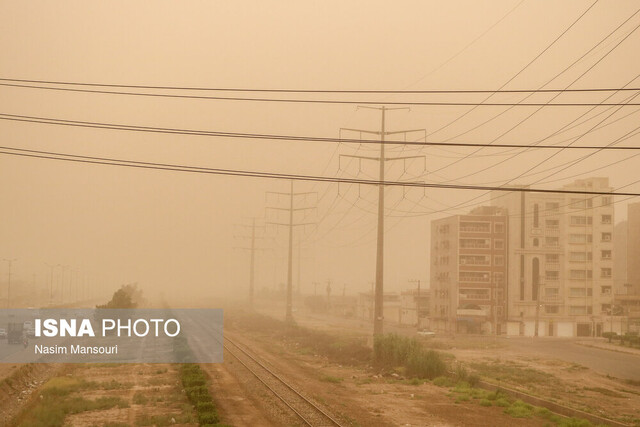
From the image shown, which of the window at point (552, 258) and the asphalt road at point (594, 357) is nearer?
the asphalt road at point (594, 357)

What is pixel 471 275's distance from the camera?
115 meters

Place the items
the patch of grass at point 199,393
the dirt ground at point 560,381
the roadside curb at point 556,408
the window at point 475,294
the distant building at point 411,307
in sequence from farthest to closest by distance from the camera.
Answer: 1. the distant building at point 411,307
2. the window at point 475,294
3. the dirt ground at point 560,381
4. the roadside curb at point 556,408
5. the patch of grass at point 199,393

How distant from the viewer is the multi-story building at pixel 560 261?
11644 centimetres

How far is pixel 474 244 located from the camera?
116 meters

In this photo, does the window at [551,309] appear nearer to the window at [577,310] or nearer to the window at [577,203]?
→ the window at [577,310]

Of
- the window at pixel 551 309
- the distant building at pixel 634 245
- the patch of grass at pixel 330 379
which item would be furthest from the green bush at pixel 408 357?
the distant building at pixel 634 245

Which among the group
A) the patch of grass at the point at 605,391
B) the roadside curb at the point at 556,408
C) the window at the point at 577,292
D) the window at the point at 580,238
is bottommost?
the patch of grass at the point at 605,391

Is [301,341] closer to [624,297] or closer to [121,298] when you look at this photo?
[121,298]

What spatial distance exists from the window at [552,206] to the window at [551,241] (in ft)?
16.7

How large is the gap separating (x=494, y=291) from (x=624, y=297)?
21.5 meters

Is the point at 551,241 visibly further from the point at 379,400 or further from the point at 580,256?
the point at 379,400

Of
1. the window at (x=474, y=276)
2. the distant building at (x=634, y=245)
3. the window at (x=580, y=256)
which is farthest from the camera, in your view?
the distant building at (x=634, y=245)

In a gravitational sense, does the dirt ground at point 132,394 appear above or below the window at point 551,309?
above

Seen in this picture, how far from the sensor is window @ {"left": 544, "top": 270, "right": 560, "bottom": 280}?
4729 inches
